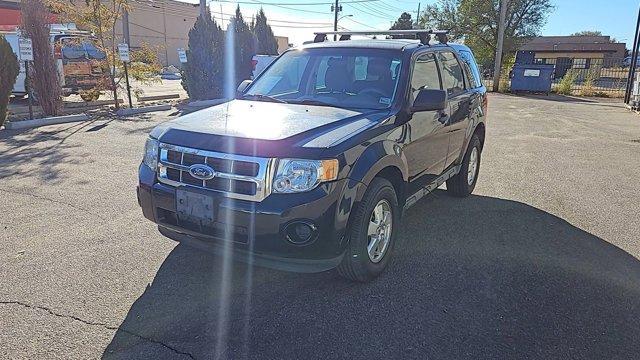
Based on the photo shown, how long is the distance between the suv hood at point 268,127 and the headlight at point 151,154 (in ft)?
0.18

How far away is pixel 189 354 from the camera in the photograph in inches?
104

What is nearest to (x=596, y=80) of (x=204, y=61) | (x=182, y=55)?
(x=204, y=61)

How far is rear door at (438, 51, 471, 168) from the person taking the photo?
15.7 ft

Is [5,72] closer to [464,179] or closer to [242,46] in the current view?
[464,179]

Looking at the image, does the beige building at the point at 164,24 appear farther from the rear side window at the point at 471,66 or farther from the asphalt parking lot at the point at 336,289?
the asphalt parking lot at the point at 336,289

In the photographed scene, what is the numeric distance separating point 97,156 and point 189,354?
5.81 metres

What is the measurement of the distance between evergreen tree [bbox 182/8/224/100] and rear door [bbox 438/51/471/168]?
12.4 m

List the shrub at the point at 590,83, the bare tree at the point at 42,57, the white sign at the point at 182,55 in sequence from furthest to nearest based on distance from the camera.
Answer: the shrub at the point at 590,83
the white sign at the point at 182,55
the bare tree at the point at 42,57

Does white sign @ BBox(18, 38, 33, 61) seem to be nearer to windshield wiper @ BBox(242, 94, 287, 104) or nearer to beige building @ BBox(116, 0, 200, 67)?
windshield wiper @ BBox(242, 94, 287, 104)

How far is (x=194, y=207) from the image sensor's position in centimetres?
308

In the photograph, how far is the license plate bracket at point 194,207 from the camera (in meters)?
3.02

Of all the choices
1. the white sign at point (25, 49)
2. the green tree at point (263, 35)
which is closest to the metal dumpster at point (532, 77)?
the green tree at point (263, 35)

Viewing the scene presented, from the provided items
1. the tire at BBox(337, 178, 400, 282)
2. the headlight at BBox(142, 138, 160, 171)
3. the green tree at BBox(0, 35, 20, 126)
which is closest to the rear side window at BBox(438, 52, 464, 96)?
the tire at BBox(337, 178, 400, 282)

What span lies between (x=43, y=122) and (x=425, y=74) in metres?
9.66
